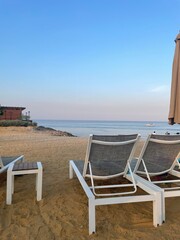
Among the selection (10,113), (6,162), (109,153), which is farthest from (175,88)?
(10,113)

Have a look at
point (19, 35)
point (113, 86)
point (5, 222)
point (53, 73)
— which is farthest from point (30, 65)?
point (5, 222)

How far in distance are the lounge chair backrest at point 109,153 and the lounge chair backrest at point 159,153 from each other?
0.22m

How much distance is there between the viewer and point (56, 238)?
2027 mm

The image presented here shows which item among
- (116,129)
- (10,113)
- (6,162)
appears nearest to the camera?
(6,162)

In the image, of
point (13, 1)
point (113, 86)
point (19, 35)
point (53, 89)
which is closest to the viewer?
point (13, 1)

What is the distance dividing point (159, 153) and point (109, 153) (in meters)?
0.77

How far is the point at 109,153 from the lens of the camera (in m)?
2.77

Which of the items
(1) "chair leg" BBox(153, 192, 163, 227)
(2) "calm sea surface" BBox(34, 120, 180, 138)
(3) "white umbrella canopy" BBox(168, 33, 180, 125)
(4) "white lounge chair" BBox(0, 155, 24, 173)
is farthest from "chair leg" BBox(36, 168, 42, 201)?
(2) "calm sea surface" BBox(34, 120, 180, 138)

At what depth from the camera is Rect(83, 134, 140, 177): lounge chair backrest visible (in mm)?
2660

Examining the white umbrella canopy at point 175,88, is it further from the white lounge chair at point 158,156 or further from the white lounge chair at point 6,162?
the white lounge chair at point 6,162

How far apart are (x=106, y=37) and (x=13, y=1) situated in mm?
5632

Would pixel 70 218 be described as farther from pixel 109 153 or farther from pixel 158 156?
pixel 158 156

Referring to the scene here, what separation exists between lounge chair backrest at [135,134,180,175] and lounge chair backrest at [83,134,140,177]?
0.73 ft

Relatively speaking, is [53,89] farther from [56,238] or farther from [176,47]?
[56,238]
